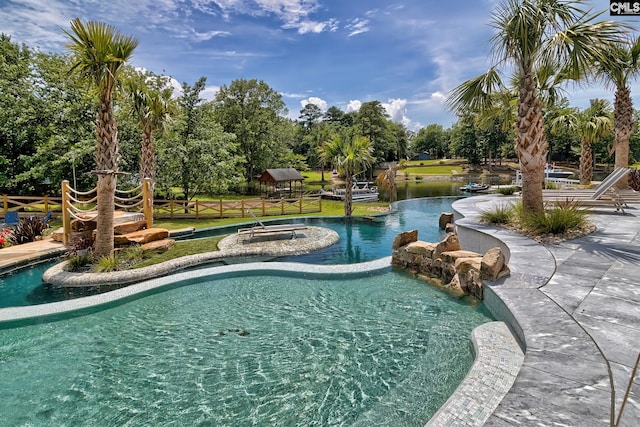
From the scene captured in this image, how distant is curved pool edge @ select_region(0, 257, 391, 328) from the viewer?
630 centimetres

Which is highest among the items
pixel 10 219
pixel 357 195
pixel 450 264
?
pixel 357 195

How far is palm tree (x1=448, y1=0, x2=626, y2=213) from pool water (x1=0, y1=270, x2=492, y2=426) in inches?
189

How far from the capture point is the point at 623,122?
1390cm

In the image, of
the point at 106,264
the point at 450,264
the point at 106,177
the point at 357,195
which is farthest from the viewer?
the point at 357,195

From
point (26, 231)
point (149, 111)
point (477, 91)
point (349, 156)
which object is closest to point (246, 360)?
point (477, 91)

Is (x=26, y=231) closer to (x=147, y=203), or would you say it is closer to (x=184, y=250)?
(x=147, y=203)

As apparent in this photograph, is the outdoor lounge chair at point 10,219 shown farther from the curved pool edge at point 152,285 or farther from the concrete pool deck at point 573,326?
the concrete pool deck at point 573,326

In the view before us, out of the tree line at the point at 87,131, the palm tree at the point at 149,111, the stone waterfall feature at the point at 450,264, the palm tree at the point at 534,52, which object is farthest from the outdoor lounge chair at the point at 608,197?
the palm tree at the point at 149,111

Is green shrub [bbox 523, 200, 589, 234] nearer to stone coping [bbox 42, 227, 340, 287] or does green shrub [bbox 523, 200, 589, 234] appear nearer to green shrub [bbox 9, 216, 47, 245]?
stone coping [bbox 42, 227, 340, 287]

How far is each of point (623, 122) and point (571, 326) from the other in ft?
48.9

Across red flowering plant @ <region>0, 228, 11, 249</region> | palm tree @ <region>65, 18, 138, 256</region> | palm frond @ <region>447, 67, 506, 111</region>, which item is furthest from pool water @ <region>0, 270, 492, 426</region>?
red flowering plant @ <region>0, 228, 11, 249</region>

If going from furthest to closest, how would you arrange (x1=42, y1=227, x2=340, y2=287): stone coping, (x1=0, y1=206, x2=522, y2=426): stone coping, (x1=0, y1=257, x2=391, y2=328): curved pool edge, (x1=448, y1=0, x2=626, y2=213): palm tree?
(x1=42, y1=227, x2=340, y2=287): stone coping < (x1=448, y1=0, x2=626, y2=213): palm tree < (x1=0, y1=257, x2=391, y2=328): curved pool edge < (x1=0, y1=206, x2=522, y2=426): stone coping

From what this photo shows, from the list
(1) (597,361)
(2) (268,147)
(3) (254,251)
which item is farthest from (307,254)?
(2) (268,147)

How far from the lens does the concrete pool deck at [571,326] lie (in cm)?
257
